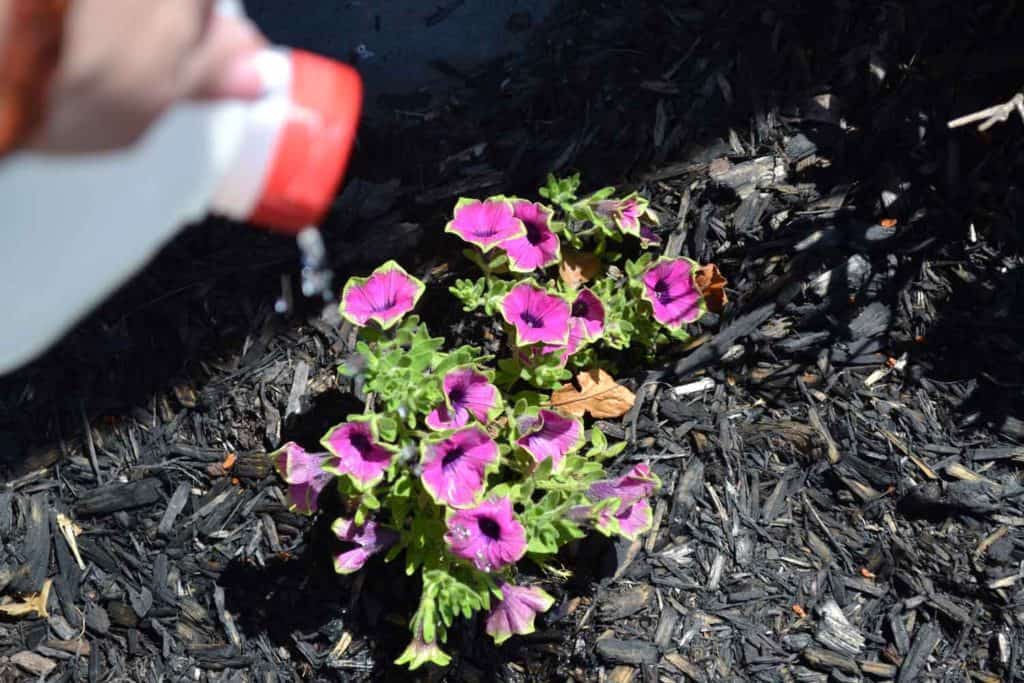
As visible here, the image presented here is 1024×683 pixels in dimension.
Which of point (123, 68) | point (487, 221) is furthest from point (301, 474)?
point (123, 68)

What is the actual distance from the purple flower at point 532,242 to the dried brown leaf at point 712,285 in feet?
1.26

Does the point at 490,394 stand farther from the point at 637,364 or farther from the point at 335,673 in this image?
the point at 335,673

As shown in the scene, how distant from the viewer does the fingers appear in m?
0.67

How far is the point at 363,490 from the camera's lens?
158 centimetres

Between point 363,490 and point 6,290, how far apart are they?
3.06 feet

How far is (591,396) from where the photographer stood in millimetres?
2039

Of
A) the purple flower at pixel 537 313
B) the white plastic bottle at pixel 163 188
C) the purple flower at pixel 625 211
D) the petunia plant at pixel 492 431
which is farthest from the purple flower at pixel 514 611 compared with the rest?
the white plastic bottle at pixel 163 188

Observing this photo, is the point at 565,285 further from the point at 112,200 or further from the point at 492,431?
the point at 112,200

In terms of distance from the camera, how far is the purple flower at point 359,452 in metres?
1.58

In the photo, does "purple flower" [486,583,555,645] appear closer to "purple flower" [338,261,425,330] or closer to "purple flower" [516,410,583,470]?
"purple flower" [516,410,583,470]

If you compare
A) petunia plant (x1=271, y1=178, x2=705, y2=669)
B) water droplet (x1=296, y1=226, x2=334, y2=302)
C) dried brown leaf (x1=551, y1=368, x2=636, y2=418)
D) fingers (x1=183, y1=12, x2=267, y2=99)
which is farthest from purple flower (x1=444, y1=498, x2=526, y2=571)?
fingers (x1=183, y1=12, x2=267, y2=99)

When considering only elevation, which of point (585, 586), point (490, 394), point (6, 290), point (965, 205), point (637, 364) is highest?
point (6, 290)

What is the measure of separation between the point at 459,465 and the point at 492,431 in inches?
9.7

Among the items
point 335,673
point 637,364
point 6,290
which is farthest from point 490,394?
point 6,290
